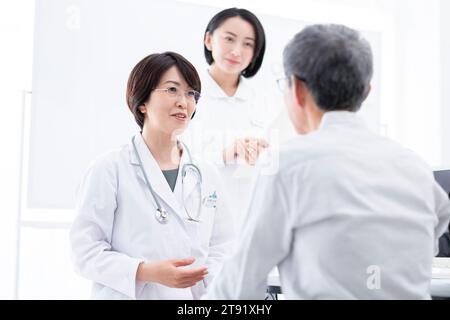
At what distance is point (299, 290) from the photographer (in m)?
0.97

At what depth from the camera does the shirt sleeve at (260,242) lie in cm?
96

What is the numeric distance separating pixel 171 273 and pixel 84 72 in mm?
1538

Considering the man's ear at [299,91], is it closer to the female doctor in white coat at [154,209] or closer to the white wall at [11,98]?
the female doctor in white coat at [154,209]

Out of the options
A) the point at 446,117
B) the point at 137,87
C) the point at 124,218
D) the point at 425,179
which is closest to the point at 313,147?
the point at 425,179

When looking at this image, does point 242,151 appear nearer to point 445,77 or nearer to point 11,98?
point 11,98

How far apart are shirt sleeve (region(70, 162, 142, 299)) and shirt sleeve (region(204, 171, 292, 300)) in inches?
20.9

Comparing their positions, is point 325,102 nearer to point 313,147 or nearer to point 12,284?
point 313,147

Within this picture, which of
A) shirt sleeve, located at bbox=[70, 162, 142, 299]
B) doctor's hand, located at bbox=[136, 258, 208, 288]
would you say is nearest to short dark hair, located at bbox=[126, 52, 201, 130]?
shirt sleeve, located at bbox=[70, 162, 142, 299]

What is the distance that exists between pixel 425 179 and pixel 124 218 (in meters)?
0.80

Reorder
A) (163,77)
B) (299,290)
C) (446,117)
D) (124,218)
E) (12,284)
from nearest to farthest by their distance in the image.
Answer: (299,290) < (124,218) < (163,77) < (12,284) < (446,117)

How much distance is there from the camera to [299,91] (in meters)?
1.08

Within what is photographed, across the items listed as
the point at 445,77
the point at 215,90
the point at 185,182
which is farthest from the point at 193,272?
the point at 445,77

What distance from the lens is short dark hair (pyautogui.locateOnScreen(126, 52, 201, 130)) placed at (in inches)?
64.7

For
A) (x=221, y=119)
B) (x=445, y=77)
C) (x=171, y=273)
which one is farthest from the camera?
(x=445, y=77)
